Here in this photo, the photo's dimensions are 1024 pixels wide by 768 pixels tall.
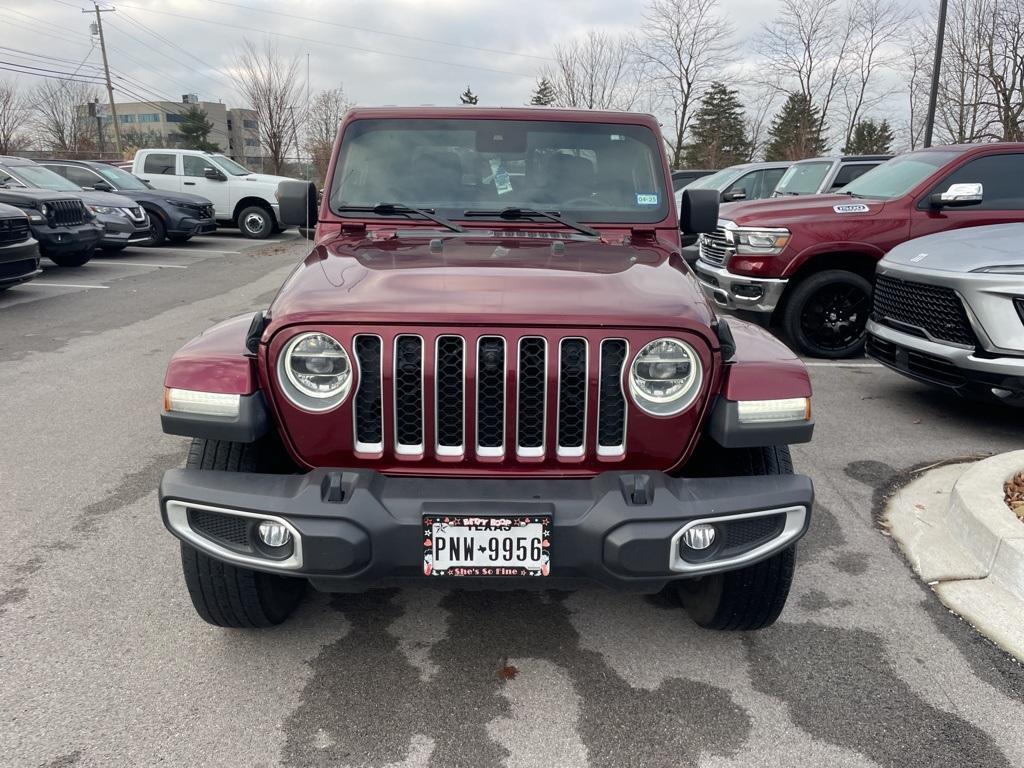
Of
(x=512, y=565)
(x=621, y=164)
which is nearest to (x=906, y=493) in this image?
(x=621, y=164)

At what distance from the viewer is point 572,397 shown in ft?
7.74

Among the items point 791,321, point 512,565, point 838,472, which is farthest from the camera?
point 791,321

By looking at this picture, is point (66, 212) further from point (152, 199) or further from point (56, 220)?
point (152, 199)

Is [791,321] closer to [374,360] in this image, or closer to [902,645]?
[902,645]

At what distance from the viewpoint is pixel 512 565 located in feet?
7.40

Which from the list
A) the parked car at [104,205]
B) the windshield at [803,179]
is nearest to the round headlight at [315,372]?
the windshield at [803,179]

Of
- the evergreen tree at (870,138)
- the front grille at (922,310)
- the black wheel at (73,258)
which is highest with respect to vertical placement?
the evergreen tree at (870,138)

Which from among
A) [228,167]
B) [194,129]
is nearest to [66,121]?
[194,129]

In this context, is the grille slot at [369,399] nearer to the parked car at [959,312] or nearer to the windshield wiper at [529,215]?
the windshield wiper at [529,215]

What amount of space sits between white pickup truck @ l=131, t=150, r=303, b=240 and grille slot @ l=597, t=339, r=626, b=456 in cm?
1669

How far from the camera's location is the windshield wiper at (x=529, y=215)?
3.44 meters

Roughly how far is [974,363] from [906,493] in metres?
1.11

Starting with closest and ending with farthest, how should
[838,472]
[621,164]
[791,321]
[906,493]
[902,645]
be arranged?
[902,645]
[621,164]
[906,493]
[838,472]
[791,321]

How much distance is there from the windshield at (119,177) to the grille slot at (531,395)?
51.0 ft
